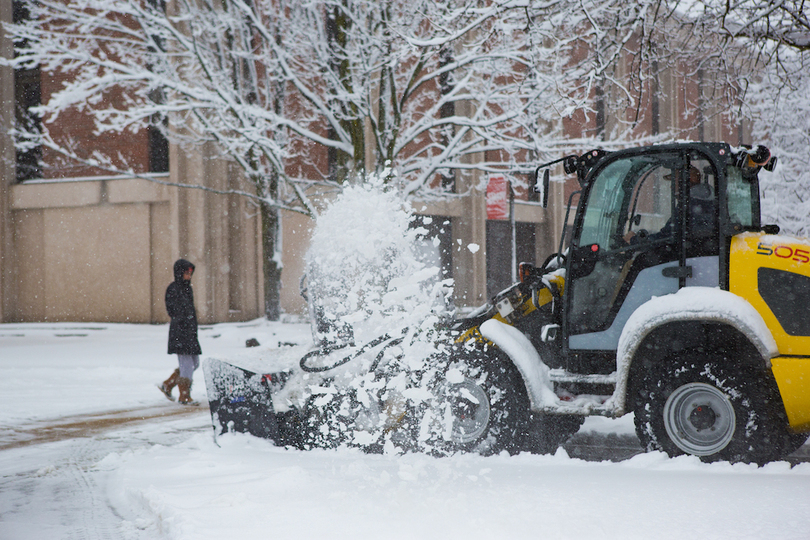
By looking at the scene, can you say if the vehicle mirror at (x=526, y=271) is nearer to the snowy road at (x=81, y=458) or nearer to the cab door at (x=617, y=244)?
the cab door at (x=617, y=244)

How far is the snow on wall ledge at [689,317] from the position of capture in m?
4.62

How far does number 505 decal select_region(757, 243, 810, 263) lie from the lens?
4715 mm

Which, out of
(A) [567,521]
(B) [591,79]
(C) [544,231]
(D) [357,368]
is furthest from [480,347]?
(C) [544,231]

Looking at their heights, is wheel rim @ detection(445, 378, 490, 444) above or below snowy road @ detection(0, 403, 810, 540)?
above

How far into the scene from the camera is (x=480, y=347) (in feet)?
18.9

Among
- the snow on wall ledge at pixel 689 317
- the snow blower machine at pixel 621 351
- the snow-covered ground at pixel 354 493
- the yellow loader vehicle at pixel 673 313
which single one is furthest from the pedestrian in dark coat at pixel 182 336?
the snow on wall ledge at pixel 689 317

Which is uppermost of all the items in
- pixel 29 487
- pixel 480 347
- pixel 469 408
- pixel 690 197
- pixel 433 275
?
pixel 690 197

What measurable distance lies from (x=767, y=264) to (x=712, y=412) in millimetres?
1063

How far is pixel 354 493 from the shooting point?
4.32m

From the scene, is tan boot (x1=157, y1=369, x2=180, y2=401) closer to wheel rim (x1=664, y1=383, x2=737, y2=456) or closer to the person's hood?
the person's hood

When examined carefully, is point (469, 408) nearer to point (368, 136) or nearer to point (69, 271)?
point (368, 136)

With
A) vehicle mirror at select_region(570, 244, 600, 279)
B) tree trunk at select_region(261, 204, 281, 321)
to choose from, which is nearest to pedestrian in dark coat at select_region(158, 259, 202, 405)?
vehicle mirror at select_region(570, 244, 600, 279)

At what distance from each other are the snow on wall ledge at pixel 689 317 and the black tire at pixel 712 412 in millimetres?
201

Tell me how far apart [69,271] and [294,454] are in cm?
1856
